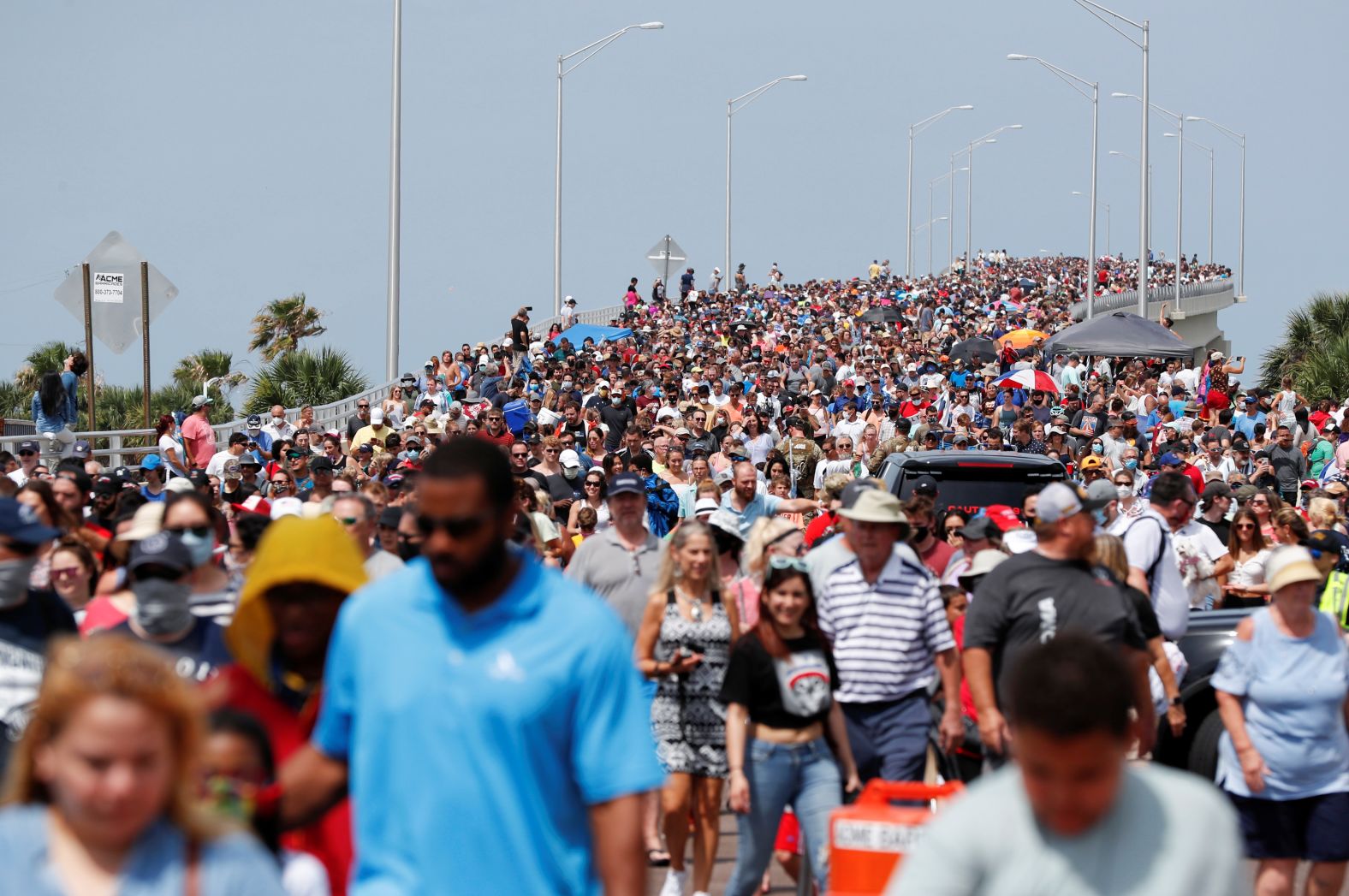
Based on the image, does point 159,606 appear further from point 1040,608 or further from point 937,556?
point 937,556

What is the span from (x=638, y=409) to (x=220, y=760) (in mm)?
21590

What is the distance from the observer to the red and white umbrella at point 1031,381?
2884 centimetres

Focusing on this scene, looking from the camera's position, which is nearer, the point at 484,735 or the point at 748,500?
the point at 484,735

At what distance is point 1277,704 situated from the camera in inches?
257

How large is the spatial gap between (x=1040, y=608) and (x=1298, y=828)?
1.16 m

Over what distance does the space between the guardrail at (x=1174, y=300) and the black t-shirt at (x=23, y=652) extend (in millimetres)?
50882

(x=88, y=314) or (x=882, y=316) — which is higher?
(x=882, y=316)

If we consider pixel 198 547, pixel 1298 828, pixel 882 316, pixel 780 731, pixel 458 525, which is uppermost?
pixel 882 316

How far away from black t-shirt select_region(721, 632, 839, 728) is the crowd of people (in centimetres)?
1

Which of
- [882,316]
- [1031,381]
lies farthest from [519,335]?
[882,316]

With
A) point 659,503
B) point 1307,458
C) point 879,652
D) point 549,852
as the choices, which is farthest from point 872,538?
point 1307,458

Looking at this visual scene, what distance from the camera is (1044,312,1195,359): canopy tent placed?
104 ft

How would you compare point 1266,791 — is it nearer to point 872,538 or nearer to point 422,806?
point 872,538

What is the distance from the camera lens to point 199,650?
4781mm
